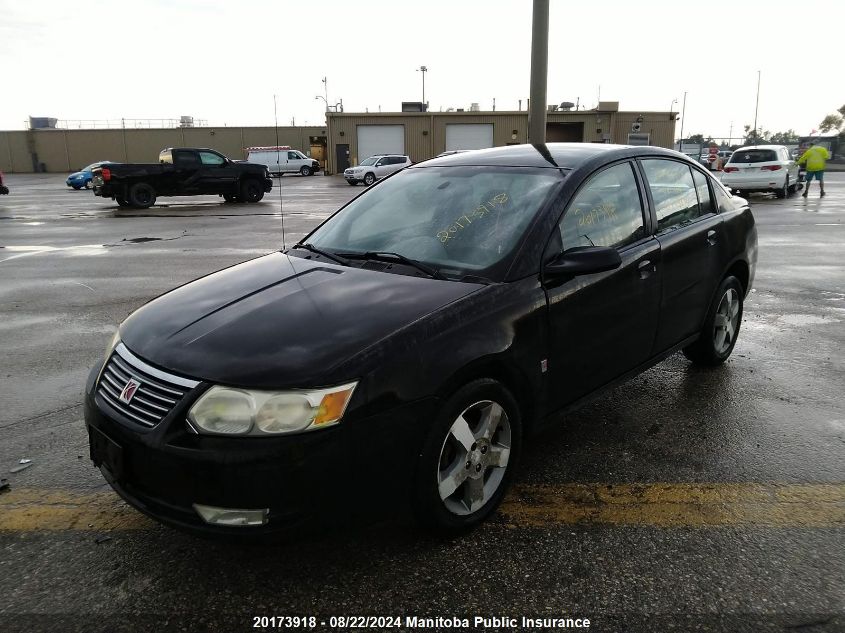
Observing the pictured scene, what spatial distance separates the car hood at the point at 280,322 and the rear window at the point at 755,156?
1948 centimetres

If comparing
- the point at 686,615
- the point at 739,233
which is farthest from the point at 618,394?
the point at 686,615

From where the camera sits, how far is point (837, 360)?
16.2ft

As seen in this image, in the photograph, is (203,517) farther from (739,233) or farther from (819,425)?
(739,233)

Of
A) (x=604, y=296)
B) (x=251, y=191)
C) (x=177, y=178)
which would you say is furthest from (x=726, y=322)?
(x=251, y=191)

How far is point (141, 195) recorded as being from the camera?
774 inches

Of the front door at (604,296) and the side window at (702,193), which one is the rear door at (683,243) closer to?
the side window at (702,193)

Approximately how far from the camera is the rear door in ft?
12.6

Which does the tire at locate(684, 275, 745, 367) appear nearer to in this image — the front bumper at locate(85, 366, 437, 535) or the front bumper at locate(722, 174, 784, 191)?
the front bumper at locate(85, 366, 437, 535)

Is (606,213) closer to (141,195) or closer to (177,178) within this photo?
(177,178)

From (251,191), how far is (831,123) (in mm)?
86803

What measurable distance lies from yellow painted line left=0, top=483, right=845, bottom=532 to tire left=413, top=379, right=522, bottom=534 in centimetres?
22

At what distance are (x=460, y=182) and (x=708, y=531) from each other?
6.91 feet

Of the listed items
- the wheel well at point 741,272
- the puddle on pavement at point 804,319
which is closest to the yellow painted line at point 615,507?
the wheel well at point 741,272

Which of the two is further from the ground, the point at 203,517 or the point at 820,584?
the point at 203,517
